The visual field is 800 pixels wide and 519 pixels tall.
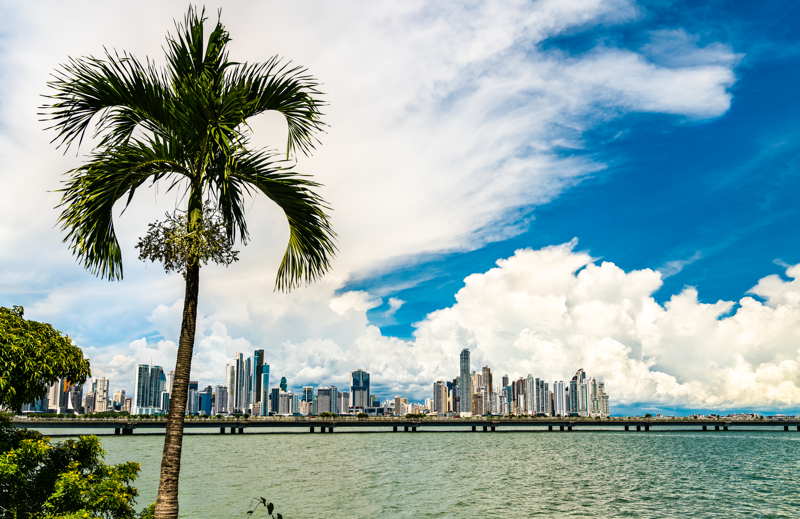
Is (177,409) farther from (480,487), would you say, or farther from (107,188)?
(480,487)

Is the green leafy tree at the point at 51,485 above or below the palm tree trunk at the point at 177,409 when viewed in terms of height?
below

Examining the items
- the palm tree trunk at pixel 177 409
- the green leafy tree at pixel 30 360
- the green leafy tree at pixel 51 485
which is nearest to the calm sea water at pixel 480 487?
the green leafy tree at pixel 51 485

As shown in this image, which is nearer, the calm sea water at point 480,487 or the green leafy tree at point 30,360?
the green leafy tree at point 30,360

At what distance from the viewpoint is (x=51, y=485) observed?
1141 centimetres

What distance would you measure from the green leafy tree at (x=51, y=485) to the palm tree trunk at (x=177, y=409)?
9.11 ft

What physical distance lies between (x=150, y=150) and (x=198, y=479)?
143ft

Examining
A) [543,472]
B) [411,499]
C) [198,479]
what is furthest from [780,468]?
[198,479]

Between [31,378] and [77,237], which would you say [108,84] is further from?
[31,378]

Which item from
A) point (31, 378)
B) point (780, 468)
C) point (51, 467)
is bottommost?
point (780, 468)

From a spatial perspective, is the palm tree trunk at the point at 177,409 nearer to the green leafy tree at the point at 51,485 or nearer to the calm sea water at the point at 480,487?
the green leafy tree at the point at 51,485

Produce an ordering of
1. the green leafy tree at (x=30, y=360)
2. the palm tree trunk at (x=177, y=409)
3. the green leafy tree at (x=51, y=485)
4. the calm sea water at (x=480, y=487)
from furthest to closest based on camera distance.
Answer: the calm sea water at (x=480, y=487) → the green leafy tree at (x=51, y=485) → the green leafy tree at (x=30, y=360) → the palm tree trunk at (x=177, y=409)

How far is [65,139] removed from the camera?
30.2 ft

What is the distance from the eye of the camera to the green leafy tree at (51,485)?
10.6m

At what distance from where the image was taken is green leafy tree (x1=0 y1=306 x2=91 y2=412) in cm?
1009
